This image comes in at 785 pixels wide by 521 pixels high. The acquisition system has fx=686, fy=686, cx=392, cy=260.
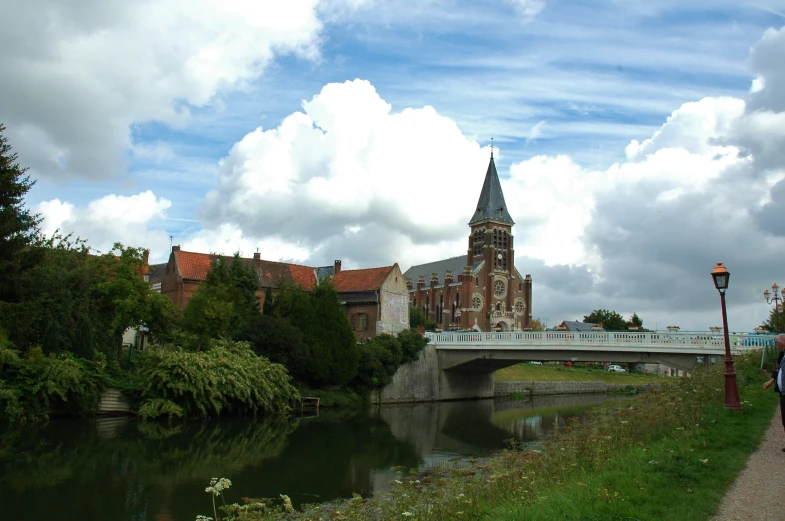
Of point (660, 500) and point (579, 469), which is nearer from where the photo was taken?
point (660, 500)

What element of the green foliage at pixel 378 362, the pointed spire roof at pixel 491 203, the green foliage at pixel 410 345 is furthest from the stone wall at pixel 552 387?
the pointed spire roof at pixel 491 203

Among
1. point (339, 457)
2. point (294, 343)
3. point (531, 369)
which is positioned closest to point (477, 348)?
point (294, 343)

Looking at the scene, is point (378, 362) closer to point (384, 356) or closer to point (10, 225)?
point (384, 356)

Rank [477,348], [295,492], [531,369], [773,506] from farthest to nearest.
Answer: [531,369]
[477,348]
[295,492]
[773,506]

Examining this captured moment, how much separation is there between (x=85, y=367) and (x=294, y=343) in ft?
41.1

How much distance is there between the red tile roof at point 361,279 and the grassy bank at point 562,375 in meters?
14.8

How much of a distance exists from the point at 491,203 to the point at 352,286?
2078 inches

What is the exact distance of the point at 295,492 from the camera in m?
18.3

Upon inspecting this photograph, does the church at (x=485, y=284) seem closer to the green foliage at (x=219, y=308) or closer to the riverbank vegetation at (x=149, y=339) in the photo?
the riverbank vegetation at (x=149, y=339)

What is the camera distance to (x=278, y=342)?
1586 inches

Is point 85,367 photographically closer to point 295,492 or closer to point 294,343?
point 294,343

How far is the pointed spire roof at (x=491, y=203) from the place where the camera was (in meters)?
106

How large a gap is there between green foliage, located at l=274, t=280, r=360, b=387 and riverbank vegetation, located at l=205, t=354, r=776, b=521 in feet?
83.7

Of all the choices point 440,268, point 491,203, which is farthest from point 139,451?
point 440,268
